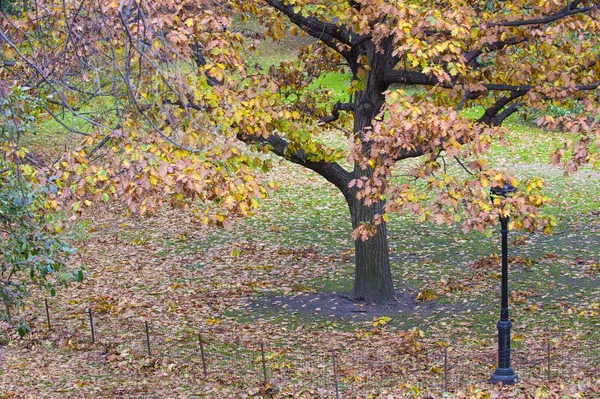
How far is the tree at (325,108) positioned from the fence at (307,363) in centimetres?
187

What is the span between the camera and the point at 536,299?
38.8 feet

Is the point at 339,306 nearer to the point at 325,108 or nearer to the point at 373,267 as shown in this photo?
the point at 373,267

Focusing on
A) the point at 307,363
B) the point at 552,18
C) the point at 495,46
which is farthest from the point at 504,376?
the point at 495,46

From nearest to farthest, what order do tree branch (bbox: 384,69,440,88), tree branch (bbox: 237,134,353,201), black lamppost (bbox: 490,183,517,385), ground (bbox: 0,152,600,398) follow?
1. black lamppost (bbox: 490,183,517,385)
2. ground (bbox: 0,152,600,398)
3. tree branch (bbox: 384,69,440,88)
4. tree branch (bbox: 237,134,353,201)

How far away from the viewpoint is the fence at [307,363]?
346 inches

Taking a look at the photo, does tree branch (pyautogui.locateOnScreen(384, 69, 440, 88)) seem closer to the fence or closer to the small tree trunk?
the small tree trunk

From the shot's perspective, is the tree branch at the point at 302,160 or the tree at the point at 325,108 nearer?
the tree at the point at 325,108

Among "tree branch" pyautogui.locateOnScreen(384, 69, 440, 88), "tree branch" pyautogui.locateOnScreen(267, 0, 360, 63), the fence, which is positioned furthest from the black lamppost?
"tree branch" pyautogui.locateOnScreen(267, 0, 360, 63)

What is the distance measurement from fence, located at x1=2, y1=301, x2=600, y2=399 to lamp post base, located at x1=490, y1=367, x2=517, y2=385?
1.03 feet

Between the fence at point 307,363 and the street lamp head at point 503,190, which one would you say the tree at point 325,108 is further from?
the fence at point 307,363

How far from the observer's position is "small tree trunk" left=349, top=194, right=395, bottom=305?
39.0 ft

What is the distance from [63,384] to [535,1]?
8395mm

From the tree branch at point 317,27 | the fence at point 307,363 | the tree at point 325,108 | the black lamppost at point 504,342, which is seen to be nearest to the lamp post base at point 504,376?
the black lamppost at point 504,342

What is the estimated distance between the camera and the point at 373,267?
39.3 ft
